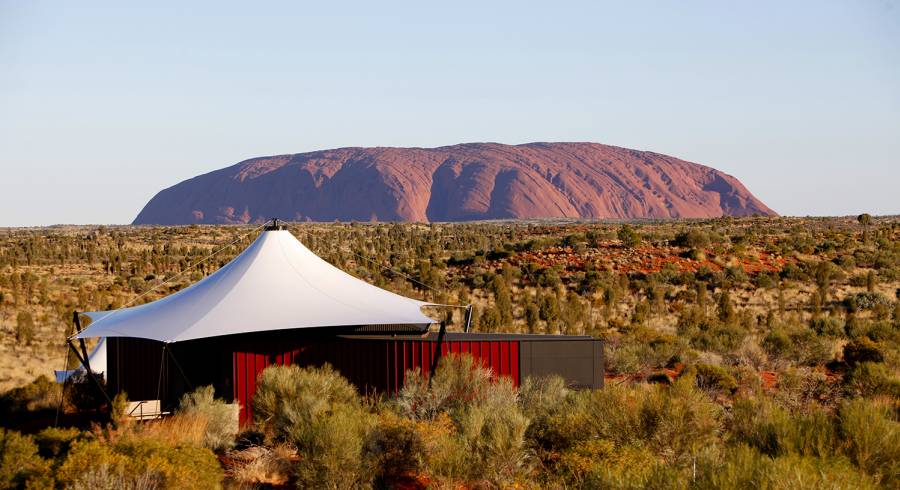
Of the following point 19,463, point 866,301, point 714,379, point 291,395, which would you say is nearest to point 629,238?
point 866,301

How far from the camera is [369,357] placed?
20.9 metres

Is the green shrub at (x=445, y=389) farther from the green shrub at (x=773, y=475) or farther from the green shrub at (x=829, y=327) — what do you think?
the green shrub at (x=829, y=327)

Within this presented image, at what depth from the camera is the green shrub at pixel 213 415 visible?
15.8 meters

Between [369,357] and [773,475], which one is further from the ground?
[773,475]

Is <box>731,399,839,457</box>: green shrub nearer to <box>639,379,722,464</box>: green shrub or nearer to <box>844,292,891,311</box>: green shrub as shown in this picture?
<box>639,379,722,464</box>: green shrub

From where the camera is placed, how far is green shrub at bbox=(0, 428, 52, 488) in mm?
11287

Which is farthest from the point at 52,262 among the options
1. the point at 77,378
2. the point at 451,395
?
the point at 451,395

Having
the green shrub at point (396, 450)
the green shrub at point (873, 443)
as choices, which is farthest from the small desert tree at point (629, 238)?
the green shrub at point (873, 443)

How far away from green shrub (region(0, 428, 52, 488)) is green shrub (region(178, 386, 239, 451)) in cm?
284

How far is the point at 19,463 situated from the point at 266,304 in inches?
318

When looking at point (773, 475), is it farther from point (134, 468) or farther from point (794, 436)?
point (134, 468)

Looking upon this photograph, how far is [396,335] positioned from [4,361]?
14.4m

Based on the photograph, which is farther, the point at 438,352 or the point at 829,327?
the point at 829,327

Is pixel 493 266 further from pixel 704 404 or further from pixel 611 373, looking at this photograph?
pixel 704 404
